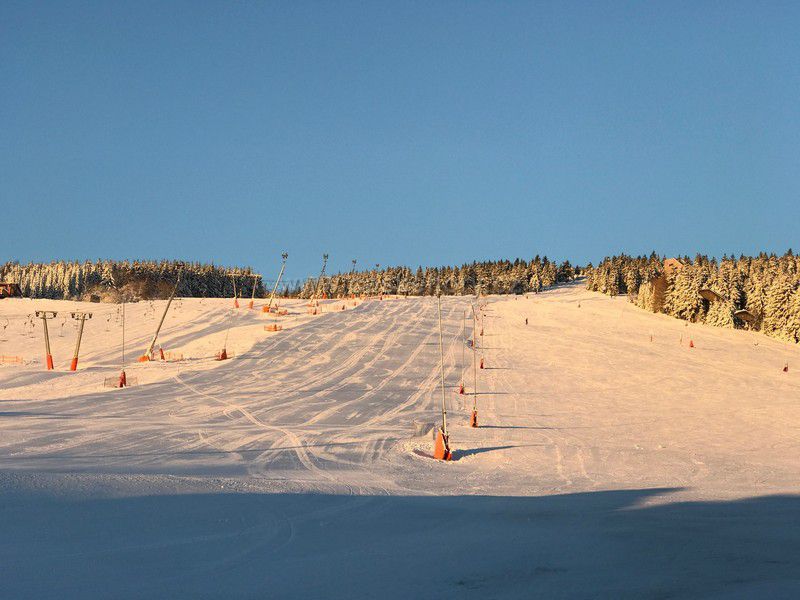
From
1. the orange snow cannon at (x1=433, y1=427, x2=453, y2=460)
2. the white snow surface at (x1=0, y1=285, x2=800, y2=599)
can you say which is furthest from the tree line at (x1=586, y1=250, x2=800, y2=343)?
the orange snow cannon at (x1=433, y1=427, x2=453, y2=460)

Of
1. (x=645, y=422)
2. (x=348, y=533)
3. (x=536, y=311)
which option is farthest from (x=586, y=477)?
→ (x=536, y=311)

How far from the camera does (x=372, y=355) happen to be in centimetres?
5009

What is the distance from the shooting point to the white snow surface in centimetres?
843

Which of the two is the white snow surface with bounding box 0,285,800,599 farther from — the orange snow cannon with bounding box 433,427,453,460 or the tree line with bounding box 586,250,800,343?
the tree line with bounding box 586,250,800,343

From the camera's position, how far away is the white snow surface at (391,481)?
8.43 m

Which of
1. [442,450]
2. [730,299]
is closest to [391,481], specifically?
[442,450]

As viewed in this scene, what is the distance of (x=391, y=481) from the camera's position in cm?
1608

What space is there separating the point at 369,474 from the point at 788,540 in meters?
8.92

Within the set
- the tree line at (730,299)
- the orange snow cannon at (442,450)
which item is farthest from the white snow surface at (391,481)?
the tree line at (730,299)

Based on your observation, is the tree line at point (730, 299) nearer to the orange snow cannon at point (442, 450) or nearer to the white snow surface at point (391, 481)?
the white snow surface at point (391, 481)

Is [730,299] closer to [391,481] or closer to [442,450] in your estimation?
[442,450]

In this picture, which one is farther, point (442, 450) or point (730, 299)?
point (730, 299)

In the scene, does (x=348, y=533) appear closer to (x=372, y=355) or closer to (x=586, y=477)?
(x=586, y=477)

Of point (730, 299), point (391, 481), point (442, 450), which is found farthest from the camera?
point (730, 299)
